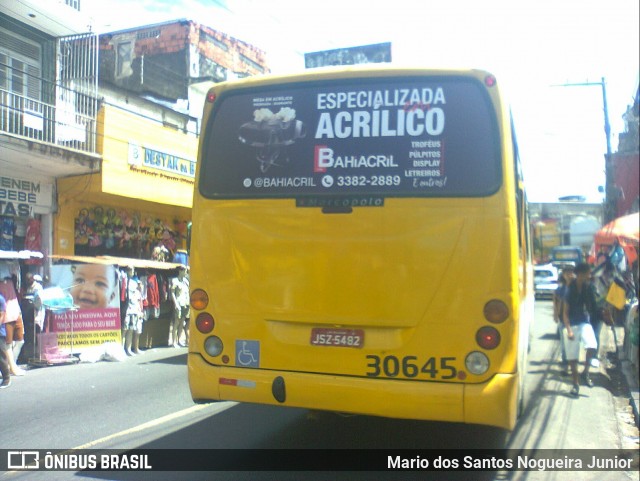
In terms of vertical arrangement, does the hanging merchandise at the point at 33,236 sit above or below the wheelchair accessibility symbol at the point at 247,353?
above

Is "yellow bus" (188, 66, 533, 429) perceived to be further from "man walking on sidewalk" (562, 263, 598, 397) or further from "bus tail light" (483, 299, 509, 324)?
"man walking on sidewalk" (562, 263, 598, 397)

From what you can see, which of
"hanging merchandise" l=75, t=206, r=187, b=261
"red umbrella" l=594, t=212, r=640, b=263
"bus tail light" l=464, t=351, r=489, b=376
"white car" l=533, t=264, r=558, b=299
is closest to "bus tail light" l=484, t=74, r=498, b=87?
"bus tail light" l=464, t=351, r=489, b=376

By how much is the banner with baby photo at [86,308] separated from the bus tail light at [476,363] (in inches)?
350

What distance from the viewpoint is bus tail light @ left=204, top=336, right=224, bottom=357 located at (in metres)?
5.06

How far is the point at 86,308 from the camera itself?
38.4 ft

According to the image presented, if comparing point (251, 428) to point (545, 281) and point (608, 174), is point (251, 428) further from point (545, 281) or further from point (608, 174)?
point (545, 281)

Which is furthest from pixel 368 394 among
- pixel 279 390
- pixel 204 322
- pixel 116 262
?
pixel 116 262

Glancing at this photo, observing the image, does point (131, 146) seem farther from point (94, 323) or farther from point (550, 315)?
point (550, 315)

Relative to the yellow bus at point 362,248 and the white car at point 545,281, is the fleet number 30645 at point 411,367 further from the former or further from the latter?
the white car at point 545,281

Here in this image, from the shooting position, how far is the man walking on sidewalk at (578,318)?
27.8 ft

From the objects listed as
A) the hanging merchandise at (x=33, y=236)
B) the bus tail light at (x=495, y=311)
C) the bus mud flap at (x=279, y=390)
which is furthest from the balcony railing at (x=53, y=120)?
the bus tail light at (x=495, y=311)

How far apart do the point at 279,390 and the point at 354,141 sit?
2.01 metres

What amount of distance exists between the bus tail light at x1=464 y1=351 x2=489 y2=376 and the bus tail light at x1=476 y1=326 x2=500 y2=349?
2.8 inches

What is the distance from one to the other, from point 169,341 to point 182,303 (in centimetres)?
88
